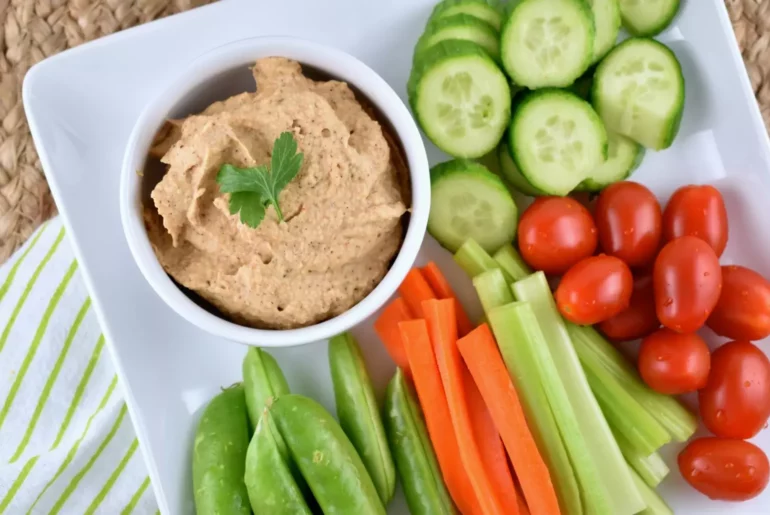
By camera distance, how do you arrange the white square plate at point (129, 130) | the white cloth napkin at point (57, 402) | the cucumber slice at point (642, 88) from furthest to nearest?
the white cloth napkin at point (57, 402), the cucumber slice at point (642, 88), the white square plate at point (129, 130)

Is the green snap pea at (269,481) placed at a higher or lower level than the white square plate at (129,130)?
lower

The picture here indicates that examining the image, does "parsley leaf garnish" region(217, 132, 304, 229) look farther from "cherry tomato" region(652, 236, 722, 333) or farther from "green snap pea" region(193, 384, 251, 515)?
"cherry tomato" region(652, 236, 722, 333)

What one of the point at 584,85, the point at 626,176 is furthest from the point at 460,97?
the point at 626,176

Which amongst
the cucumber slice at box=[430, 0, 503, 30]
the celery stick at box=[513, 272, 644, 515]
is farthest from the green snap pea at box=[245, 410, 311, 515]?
the cucumber slice at box=[430, 0, 503, 30]

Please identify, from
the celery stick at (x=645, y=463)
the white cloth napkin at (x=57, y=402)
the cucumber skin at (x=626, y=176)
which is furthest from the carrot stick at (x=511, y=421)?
the white cloth napkin at (x=57, y=402)

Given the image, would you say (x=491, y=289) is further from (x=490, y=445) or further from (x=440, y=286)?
(x=490, y=445)

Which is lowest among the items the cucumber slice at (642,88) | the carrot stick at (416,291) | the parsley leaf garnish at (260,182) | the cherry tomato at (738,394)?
the cherry tomato at (738,394)

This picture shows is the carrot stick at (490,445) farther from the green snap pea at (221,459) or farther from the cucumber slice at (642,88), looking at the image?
the cucumber slice at (642,88)
